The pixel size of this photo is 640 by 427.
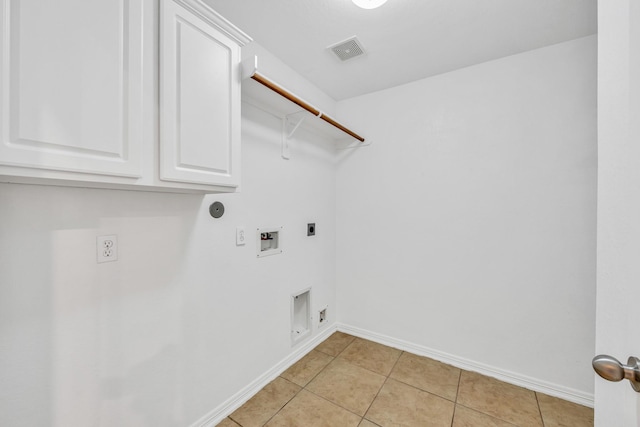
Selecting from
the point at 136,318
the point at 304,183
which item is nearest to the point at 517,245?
the point at 304,183

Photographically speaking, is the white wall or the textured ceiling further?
the textured ceiling

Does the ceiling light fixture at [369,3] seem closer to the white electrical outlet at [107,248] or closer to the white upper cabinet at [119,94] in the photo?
the white upper cabinet at [119,94]

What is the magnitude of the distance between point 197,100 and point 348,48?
125 cm

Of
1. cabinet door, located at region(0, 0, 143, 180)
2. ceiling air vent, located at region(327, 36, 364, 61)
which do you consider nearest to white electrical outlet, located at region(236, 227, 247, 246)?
cabinet door, located at region(0, 0, 143, 180)

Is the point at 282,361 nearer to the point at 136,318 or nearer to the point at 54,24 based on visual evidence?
the point at 136,318

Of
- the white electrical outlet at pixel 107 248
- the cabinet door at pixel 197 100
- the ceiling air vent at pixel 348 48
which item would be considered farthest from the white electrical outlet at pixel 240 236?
the ceiling air vent at pixel 348 48

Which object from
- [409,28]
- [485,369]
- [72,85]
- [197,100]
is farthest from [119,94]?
[485,369]

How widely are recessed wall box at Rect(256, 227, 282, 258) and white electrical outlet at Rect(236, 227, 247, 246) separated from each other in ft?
0.43

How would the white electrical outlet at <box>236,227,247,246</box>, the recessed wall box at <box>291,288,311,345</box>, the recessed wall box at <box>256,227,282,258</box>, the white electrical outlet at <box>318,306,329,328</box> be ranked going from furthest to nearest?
the white electrical outlet at <box>318,306,329,328</box>
the recessed wall box at <box>291,288,311,345</box>
the recessed wall box at <box>256,227,282,258</box>
the white electrical outlet at <box>236,227,247,246</box>

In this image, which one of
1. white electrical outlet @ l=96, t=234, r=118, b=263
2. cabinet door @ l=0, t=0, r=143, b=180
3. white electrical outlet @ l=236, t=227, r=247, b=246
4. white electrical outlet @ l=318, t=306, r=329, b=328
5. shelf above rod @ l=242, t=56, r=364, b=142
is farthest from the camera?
white electrical outlet @ l=318, t=306, r=329, b=328

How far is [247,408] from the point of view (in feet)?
5.43

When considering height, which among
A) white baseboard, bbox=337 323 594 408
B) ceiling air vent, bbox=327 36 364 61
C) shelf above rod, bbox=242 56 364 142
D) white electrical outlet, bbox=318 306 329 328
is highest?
ceiling air vent, bbox=327 36 364 61

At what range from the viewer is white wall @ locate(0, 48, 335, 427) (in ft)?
3.04

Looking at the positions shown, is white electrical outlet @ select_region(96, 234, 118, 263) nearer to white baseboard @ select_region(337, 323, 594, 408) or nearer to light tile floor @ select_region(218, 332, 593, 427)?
light tile floor @ select_region(218, 332, 593, 427)
